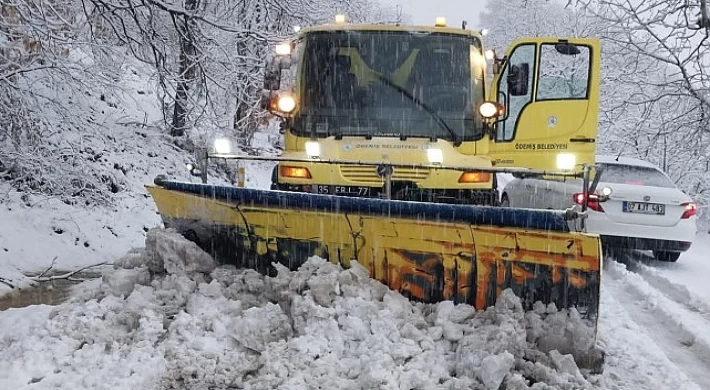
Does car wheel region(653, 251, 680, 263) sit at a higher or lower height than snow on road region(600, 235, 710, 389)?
higher

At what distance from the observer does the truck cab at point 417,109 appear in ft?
19.0

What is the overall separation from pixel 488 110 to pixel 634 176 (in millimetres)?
3794

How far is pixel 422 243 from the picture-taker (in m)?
4.34

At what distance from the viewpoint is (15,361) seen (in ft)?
11.8

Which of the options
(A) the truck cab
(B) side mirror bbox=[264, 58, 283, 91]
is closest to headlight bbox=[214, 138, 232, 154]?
(A) the truck cab

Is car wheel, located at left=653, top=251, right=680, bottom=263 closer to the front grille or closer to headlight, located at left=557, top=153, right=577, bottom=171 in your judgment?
the front grille

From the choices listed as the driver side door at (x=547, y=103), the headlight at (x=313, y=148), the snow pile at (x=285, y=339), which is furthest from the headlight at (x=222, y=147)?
the driver side door at (x=547, y=103)

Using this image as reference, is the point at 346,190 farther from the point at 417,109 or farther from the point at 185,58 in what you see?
the point at 185,58

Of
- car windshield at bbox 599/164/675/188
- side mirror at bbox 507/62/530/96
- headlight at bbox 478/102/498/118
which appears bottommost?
car windshield at bbox 599/164/675/188

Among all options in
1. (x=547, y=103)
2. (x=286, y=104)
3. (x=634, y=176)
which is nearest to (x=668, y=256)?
(x=634, y=176)

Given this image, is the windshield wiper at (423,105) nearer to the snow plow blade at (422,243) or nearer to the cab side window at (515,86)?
the cab side window at (515,86)

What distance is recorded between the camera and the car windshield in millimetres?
8594

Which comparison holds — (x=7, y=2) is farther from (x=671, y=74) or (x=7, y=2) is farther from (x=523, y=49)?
(x=671, y=74)

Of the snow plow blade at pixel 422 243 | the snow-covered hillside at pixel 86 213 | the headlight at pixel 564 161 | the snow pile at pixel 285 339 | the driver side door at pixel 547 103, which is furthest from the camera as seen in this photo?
the snow-covered hillside at pixel 86 213
